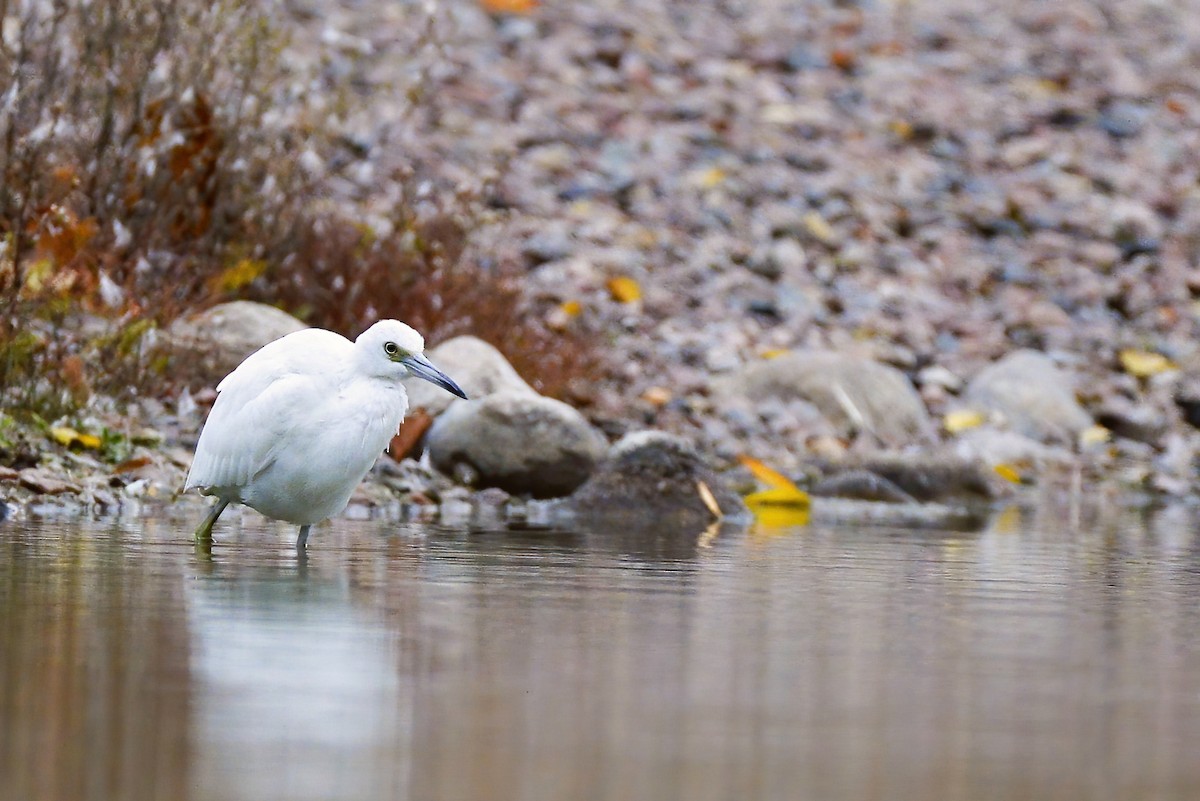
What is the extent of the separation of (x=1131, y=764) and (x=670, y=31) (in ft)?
72.6

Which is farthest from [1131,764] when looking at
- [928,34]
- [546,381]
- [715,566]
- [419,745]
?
[928,34]

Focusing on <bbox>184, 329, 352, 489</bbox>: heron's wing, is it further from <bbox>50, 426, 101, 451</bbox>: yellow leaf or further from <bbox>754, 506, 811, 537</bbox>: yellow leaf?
<bbox>754, 506, 811, 537</bbox>: yellow leaf

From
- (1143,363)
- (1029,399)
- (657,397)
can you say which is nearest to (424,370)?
(657,397)

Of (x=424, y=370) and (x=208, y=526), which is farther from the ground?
Result: (x=424, y=370)

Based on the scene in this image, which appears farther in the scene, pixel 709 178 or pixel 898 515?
pixel 709 178

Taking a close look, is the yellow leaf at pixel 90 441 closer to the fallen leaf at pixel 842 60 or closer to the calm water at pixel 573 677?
the calm water at pixel 573 677

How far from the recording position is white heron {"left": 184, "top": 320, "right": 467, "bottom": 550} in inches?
305

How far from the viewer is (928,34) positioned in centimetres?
2691

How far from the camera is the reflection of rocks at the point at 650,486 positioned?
11180mm

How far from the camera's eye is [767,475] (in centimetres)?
1374

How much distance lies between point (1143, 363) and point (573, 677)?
598 inches

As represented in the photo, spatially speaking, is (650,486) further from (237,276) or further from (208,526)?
(208,526)

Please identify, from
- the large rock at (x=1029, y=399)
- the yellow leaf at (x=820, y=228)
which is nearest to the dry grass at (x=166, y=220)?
the large rock at (x=1029, y=399)

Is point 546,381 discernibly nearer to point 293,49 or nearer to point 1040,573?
point 1040,573
